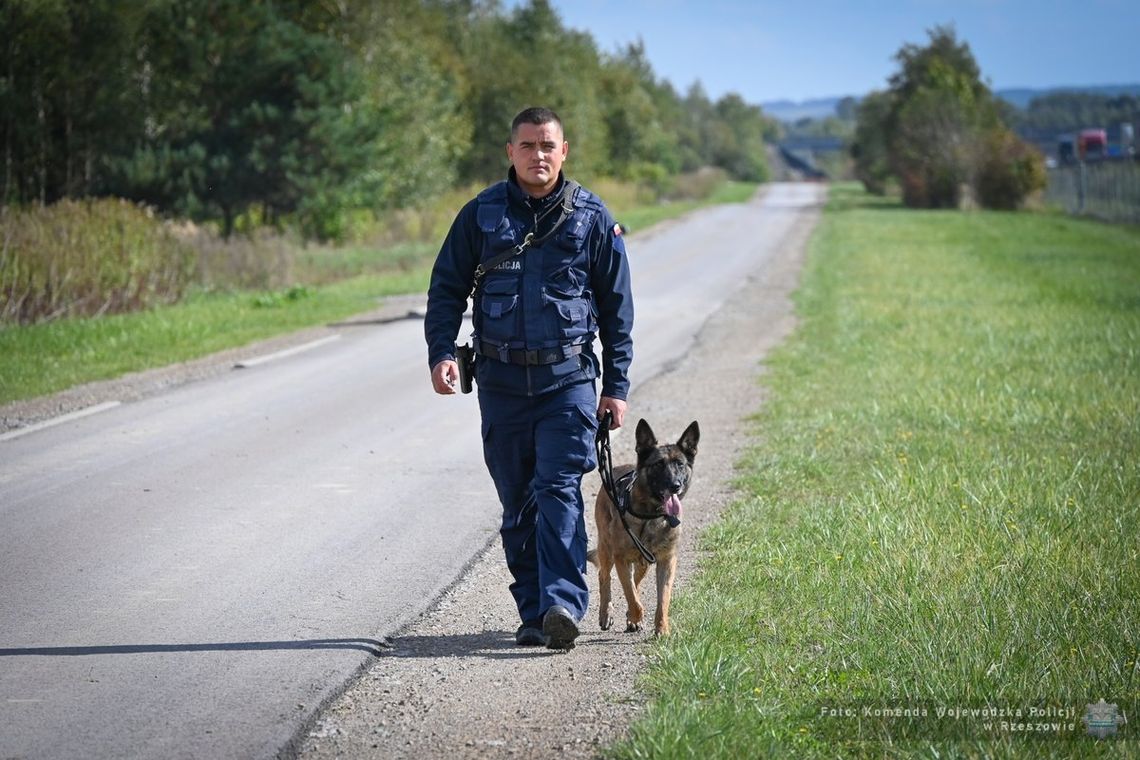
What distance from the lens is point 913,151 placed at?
236 ft

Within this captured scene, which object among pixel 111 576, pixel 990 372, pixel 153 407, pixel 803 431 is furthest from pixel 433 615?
pixel 990 372

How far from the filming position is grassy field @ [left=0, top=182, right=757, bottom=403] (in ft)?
50.5

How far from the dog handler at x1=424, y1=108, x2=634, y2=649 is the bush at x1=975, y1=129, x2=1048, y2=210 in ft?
209

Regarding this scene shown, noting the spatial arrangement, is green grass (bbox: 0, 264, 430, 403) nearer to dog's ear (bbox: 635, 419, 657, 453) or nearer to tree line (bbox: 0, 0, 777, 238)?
dog's ear (bbox: 635, 419, 657, 453)

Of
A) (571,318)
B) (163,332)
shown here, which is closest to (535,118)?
(571,318)

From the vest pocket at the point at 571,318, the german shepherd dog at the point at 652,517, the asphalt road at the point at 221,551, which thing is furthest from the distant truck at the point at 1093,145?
the vest pocket at the point at 571,318

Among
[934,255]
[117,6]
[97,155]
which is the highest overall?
[117,6]

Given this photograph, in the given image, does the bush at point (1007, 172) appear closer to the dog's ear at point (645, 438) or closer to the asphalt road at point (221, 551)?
the asphalt road at point (221, 551)

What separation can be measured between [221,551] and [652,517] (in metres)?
2.98

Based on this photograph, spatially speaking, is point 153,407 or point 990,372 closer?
point 153,407

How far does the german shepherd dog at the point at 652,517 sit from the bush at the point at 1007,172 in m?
63.5

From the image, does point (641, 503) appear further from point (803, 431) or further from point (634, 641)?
point (803, 431)

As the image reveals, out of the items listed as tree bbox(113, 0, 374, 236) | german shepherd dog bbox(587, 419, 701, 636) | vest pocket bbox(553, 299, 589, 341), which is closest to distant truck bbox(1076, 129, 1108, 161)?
tree bbox(113, 0, 374, 236)

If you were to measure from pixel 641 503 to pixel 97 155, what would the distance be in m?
35.1
